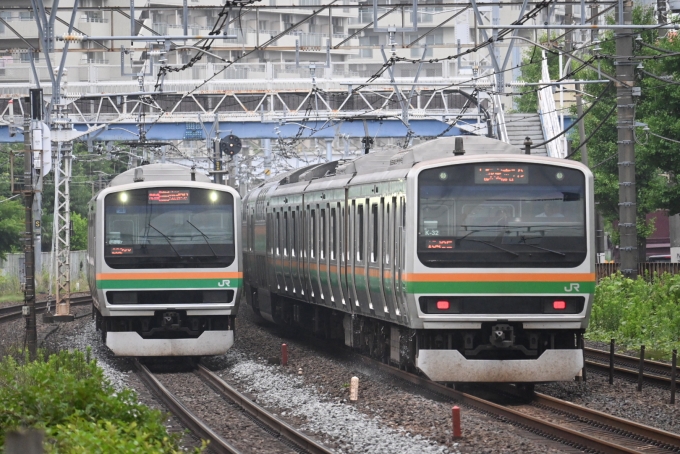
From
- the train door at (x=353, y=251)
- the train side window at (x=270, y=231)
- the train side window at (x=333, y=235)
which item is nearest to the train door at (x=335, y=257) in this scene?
the train side window at (x=333, y=235)

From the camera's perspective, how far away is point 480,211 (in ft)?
44.0

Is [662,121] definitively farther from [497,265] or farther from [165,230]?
[497,265]

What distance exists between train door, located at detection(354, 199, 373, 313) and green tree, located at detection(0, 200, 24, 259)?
28169 mm

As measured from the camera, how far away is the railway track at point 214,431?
11.2m

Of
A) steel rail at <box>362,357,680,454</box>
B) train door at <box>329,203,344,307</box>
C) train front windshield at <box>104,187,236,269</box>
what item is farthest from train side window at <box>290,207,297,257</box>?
steel rail at <box>362,357,680,454</box>

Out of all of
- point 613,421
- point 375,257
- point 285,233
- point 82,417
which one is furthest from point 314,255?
point 82,417

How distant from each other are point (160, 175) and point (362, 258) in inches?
147

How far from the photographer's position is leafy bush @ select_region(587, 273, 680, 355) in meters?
19.1

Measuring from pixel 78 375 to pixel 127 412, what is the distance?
346 centimetres

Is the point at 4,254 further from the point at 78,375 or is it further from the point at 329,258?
the point at 78,375

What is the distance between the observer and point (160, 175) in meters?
18.4

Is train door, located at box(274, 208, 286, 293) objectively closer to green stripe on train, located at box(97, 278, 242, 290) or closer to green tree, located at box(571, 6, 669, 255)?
green stripe on train, located at box(97, 278, 242, 290)

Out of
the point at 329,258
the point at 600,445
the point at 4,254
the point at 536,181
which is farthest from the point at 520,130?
the point at 600,445

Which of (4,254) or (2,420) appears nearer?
(2,420)
